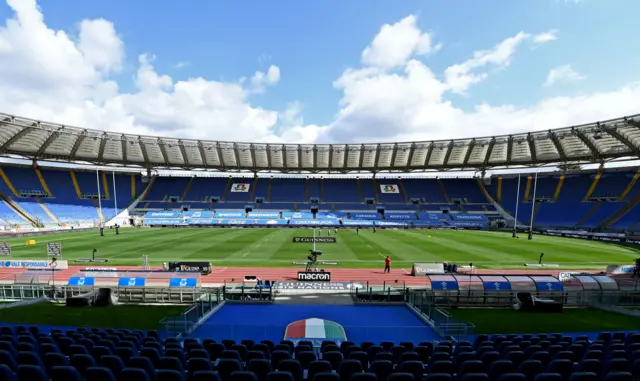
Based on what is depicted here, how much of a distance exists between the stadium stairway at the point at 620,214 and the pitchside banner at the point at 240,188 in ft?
216

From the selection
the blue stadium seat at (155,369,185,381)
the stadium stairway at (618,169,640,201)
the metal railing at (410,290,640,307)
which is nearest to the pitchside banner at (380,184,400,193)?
the stadium stairway at (618,169,640,201)

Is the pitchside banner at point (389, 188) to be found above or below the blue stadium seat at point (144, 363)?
above

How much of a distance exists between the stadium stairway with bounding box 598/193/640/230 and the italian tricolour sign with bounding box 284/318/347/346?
5777 cm

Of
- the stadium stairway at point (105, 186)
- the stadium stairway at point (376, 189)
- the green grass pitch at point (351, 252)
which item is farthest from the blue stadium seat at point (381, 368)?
the stadium stairway at point (105, 186)

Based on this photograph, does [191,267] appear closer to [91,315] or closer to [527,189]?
[91,315]

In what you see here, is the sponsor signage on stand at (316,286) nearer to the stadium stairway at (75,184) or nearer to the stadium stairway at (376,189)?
the stadium stairway at (376,189)

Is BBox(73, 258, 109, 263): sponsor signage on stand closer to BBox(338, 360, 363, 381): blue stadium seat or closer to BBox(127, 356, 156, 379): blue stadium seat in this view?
BBox(127, 356, 156, 379): blue stadium seat

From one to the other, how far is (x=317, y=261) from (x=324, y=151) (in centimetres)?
3900

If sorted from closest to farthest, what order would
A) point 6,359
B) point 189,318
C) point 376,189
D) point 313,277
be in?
1. point 6,359
2. point 189,318
3. point 313,277
4. point 376,189

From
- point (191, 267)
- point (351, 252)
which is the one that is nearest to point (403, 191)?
point (351, 252)

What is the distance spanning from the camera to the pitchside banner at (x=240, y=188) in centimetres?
7094

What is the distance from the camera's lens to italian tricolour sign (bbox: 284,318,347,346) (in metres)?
9.87

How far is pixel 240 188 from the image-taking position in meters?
71.6

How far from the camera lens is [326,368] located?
5.27 meters
